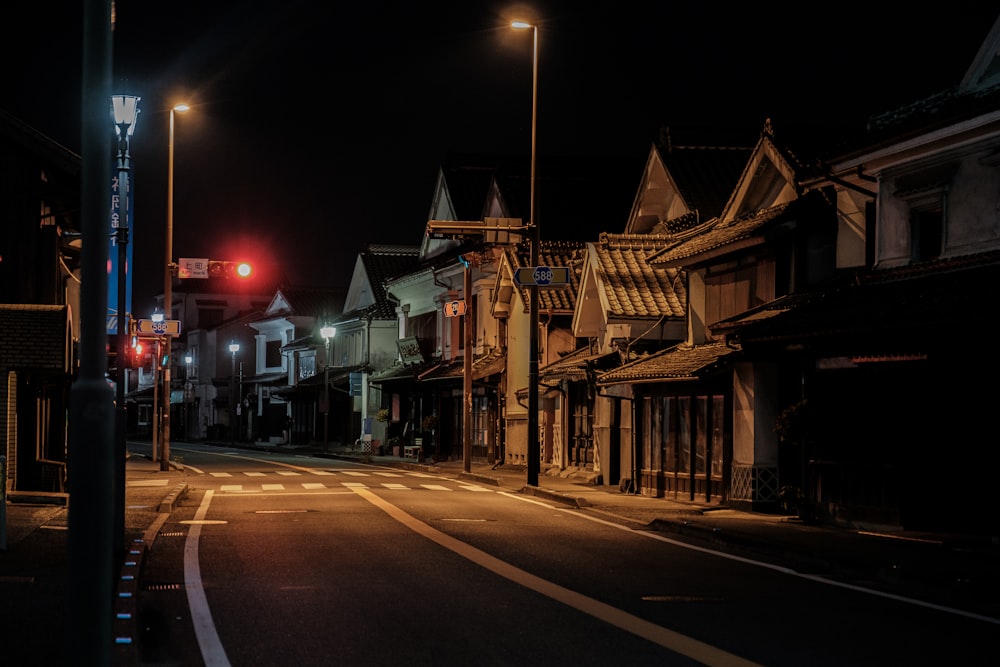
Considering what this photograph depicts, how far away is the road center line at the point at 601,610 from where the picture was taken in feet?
28.8

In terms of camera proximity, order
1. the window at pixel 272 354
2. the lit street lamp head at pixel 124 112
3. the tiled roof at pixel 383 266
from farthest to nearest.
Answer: the window at pixel 272 354 → the tiled roof at pixel 383 266 → the lit street lamp head at pixel 124 112

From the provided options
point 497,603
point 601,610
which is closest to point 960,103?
point 601,610

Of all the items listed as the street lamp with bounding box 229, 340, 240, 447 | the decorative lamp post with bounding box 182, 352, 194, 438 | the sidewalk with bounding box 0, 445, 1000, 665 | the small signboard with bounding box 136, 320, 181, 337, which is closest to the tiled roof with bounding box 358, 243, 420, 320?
the street lamp with bounding box 229, 340, 240, 447

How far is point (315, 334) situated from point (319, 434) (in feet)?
20.4

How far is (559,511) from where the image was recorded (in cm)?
2336

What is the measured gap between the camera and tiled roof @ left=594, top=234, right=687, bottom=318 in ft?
101

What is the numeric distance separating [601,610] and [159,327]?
24.4m

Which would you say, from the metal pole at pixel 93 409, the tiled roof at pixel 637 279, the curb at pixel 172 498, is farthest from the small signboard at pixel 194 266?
the metal pole at pixel 93 409

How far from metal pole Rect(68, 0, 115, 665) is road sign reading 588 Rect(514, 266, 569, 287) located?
21517mm

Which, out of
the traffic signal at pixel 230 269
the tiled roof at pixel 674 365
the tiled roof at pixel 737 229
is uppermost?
the tiled roof at pixel 737 229

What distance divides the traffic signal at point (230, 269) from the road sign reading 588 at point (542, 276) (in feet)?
21.7

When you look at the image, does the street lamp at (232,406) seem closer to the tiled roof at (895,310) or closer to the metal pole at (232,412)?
the metal pole at (232,412)

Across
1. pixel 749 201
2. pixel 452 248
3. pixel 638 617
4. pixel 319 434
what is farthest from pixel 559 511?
pixel 319 434

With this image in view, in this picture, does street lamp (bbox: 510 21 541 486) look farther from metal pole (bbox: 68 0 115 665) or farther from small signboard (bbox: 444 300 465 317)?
metal pole (bbox: 68 0 115 665)
